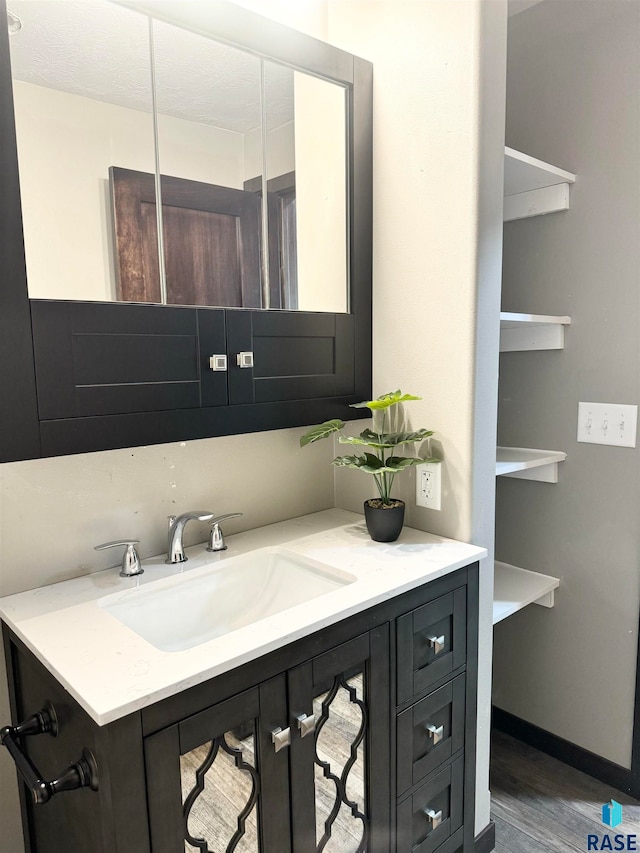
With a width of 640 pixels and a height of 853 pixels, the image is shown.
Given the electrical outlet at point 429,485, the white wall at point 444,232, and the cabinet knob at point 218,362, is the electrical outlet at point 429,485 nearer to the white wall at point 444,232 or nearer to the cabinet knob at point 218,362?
the white wall at point 444,232

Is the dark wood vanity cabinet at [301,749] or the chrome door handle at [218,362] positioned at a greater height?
the chrome door handle at [218,362]

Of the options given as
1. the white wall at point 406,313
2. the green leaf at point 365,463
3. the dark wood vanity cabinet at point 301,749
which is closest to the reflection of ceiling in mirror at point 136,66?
the white wall at point 406,313

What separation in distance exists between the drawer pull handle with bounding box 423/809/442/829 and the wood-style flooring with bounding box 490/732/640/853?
0.38 metres

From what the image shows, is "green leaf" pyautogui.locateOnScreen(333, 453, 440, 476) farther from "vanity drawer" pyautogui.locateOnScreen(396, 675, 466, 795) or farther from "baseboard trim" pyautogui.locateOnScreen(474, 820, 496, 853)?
"baseboard trim" pyautogui.locateOnScreen(474, 820, 496, 853)

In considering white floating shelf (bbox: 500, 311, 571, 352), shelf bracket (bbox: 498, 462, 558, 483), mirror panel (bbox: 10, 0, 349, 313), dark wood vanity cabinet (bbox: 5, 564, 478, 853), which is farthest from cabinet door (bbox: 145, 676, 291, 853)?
white floating shelf (bbox: 500, 311, 571, 352)

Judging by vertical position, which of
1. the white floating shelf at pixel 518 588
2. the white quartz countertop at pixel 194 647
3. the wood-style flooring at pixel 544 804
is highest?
the white quartz countertop at pixel 194 647

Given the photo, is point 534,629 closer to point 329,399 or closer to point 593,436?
point 593,436

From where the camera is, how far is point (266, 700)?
104 centimetres

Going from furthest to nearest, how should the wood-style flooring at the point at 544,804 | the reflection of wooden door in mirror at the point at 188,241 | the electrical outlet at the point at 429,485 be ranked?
the wood-style flooring at the point at 544,804
the electrical outlet at the point at 429,485
the reflection of wooden door in mirror at the point at 188,241

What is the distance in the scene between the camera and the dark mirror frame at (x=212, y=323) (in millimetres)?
1021

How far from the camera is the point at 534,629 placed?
6.68ft

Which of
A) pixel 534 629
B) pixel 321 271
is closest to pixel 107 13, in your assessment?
pixel 321 271

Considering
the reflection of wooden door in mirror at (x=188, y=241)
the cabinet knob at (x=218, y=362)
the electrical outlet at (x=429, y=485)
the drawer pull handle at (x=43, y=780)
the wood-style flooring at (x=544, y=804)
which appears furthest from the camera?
the wood-style flooring at (x=544, y=804)

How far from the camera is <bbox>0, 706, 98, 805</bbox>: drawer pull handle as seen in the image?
0.90 meters
